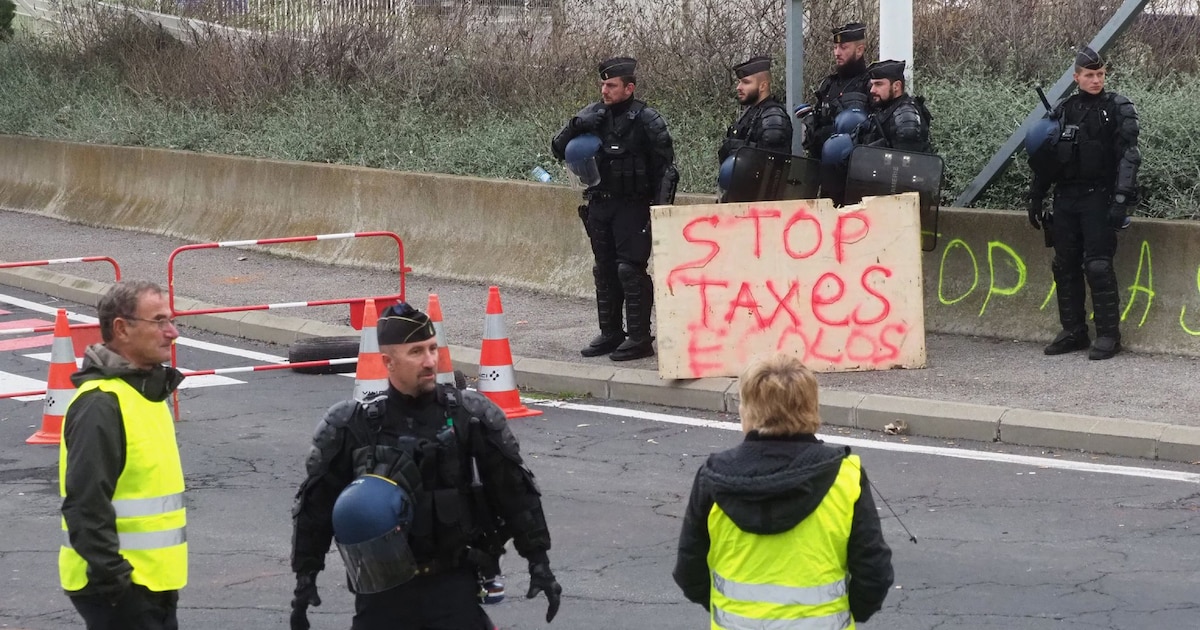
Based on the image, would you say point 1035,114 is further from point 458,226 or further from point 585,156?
point 458,226

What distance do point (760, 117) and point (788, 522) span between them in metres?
7.39

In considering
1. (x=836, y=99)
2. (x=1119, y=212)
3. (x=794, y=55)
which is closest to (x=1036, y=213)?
(x=1119, y=212)

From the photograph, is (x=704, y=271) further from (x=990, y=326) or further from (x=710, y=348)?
(x=990, y=326)

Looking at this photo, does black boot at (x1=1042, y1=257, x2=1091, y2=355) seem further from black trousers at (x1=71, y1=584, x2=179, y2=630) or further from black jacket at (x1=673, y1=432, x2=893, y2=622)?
black trousers at (x1=71, y1=584, x2=179, y2=630)

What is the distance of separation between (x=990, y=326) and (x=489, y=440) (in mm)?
7702

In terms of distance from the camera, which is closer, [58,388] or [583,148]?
[58,388]

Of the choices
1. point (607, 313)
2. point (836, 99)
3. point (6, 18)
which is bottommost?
point (607, 313)

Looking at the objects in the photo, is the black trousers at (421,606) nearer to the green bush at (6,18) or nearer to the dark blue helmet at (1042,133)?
the dark blue helmet at (1042,133)

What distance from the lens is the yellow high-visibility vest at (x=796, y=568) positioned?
161 inches

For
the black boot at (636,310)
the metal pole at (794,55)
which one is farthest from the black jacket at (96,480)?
the metal pole at (794,55)

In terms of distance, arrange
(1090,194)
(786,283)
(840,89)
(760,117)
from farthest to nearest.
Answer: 1. (840,89)
2. (760,117)
3. (786,283)
4. (1090,194)

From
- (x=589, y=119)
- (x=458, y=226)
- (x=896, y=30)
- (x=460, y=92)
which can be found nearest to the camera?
(x=589, y=119)

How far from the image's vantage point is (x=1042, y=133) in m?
10.7

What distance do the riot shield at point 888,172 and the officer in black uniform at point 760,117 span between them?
0.48 m
